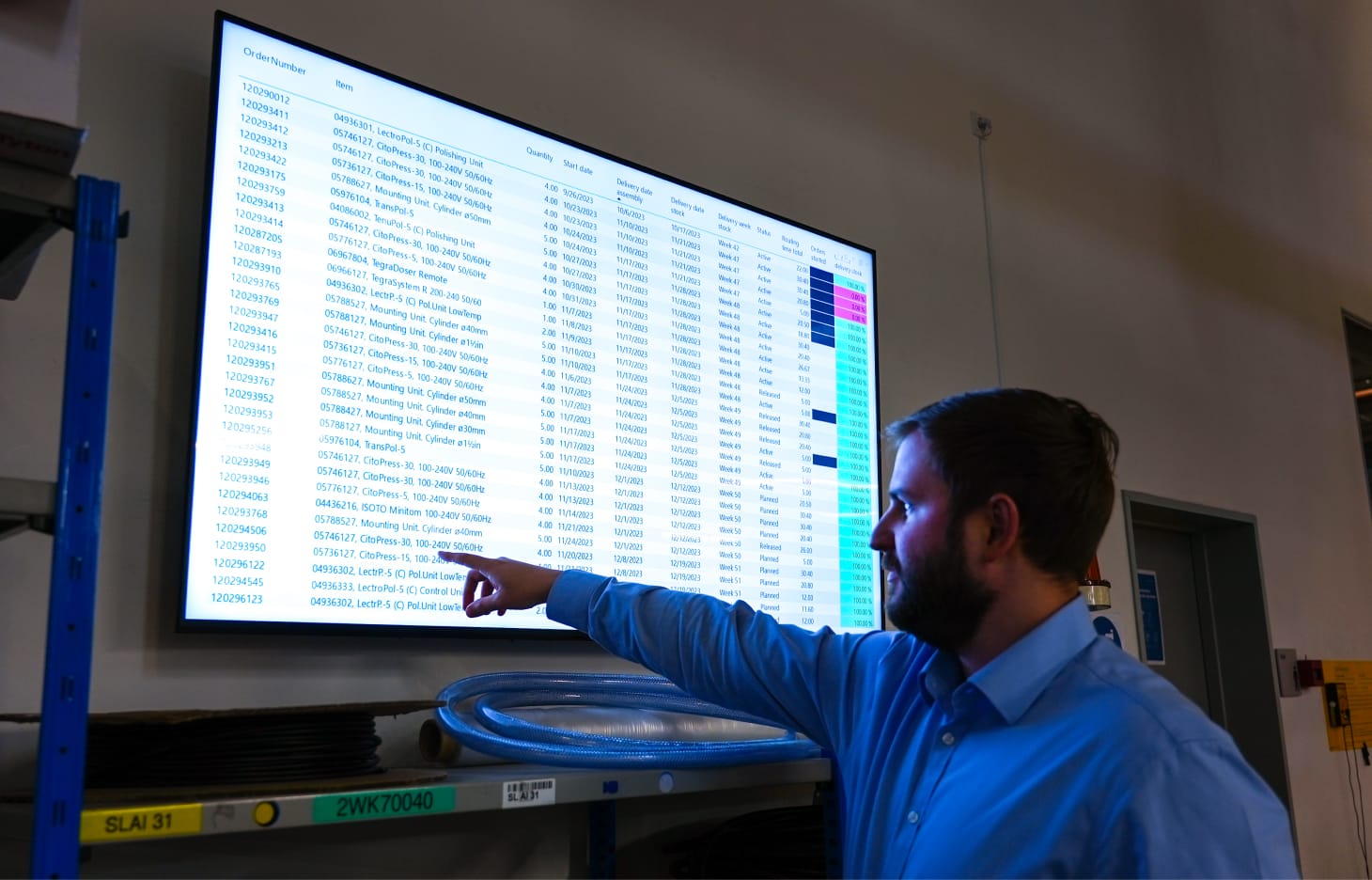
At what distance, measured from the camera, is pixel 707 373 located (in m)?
2.34

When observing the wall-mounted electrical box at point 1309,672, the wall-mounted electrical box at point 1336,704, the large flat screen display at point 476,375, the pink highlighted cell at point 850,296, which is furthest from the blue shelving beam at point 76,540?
the wall-mounted electrical box at point 1336,704

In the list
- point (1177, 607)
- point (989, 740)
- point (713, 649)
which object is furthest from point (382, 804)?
point (1177, 607)

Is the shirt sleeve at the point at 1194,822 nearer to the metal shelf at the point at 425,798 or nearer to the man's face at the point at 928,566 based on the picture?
the man's face at the point at 928,566

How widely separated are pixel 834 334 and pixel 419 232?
1116mm

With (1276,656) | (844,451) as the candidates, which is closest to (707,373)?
(844,451)

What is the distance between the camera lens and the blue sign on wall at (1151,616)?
398 cm

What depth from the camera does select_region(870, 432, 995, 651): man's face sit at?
61.9 inches

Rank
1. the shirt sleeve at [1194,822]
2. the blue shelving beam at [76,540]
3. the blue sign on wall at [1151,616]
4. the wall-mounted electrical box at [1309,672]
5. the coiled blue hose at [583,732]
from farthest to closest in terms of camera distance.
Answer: the wall-mounted electrical box at [1309,672] → the blue sign on wall at [1151,616] → the coiled blue hose at [583,732] → the shirt sleeve at [1194,822] → the blue shelving beam at [76,540]

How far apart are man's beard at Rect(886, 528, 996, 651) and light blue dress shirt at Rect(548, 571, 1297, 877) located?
0.06 meters

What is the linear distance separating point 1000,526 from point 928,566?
0.12 metres

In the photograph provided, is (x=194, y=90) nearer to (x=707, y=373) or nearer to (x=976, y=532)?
(x=707, y=373)

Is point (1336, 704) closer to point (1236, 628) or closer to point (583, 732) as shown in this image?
point (1236, 628)

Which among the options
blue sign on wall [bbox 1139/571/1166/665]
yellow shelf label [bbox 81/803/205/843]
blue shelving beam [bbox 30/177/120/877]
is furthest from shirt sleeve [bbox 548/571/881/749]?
blue sign on wall [bbox 1139/571/1166/665]

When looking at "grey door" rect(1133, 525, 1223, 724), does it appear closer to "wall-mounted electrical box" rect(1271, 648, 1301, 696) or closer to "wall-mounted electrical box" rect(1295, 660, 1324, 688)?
"wall-mounted electrical box" rect(1271, 648, 1301, 696)
